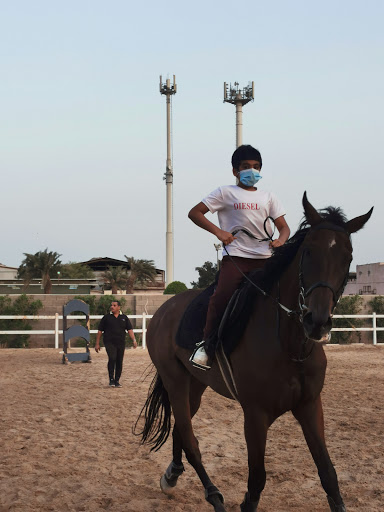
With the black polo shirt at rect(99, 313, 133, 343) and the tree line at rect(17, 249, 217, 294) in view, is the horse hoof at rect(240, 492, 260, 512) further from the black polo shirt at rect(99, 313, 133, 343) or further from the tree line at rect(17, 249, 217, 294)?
the tree line at rect(17, 249, 217, 294)

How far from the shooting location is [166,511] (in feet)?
17.9

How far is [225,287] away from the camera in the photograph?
17.0 feet

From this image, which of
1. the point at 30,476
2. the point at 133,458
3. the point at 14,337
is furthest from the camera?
the point at 14,337

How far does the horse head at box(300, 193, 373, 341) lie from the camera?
385 centimetres

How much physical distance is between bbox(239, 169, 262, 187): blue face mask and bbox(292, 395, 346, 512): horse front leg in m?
1.81

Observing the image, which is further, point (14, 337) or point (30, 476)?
point (14, 337)

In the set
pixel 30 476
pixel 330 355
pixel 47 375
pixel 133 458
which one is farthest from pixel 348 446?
pixel 330 355

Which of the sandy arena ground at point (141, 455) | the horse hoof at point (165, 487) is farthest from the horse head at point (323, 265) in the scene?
the horse hoof at point (165, 487)

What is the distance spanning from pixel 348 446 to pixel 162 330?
2962 mm

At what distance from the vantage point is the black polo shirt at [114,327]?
47.0 feet

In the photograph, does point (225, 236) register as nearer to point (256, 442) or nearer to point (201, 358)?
point (201, 358)

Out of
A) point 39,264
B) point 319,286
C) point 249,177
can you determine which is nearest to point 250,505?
point 319,286

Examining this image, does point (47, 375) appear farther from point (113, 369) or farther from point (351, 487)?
point (351, 487)

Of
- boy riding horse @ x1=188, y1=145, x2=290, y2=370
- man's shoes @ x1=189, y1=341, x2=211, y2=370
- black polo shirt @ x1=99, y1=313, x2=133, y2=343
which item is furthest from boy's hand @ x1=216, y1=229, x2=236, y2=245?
black polo shirt @ x1=99, y1=313, x2=133, y2=343
